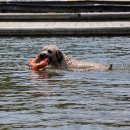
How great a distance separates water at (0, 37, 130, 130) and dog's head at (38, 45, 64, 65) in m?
0.41

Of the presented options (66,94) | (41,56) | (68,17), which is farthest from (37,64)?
(68,17)

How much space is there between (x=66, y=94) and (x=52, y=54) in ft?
14.6

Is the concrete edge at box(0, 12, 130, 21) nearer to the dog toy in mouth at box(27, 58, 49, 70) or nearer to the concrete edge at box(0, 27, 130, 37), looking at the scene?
the concrete edge at box(0, 27, 130, 37)

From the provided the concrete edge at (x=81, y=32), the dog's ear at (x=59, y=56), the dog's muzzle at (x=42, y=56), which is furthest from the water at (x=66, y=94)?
the concrete edge at (x=81, y=32)

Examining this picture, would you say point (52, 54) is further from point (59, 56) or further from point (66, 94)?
point (66, 94)

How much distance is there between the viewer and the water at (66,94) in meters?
9.48

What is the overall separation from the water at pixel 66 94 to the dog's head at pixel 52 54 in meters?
0.41

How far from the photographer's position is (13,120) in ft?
31.7

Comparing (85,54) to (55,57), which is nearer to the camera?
(55,57)

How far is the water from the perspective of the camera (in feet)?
31.1

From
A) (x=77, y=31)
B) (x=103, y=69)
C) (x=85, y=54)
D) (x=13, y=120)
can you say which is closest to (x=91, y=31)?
(x=77, y=31)

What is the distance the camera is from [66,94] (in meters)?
12.1

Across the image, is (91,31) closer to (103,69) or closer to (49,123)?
(103,69)

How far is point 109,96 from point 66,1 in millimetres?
22177
